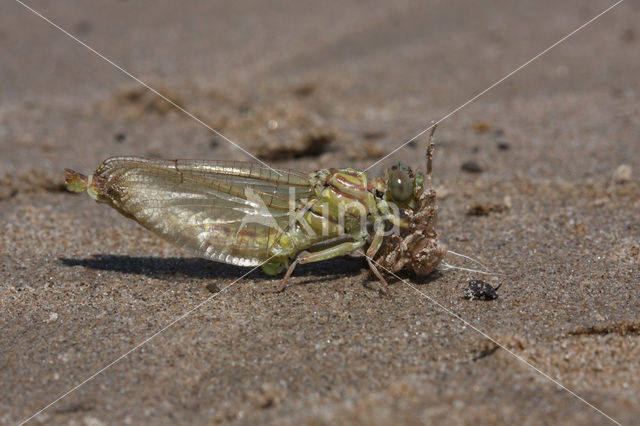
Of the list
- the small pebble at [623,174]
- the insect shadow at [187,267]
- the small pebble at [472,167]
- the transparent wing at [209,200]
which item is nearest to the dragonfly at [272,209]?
the transparent wing at [209,200]

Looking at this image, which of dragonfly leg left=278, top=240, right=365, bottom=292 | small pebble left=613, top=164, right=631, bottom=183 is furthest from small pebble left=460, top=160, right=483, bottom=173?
dragonfly leg left=278, top=240, right=365, bottom=292

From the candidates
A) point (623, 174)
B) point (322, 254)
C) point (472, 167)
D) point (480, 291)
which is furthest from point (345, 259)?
point (623, 174)

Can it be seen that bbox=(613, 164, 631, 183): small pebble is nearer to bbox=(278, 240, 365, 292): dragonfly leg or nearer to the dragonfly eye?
the dragonfly eye

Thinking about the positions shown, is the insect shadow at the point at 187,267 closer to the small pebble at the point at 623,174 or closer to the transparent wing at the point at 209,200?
the transparent wing at the point at 209,200

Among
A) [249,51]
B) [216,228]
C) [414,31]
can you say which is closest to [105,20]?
[249,51]

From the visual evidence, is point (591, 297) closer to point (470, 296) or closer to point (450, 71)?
point (470, 296)
